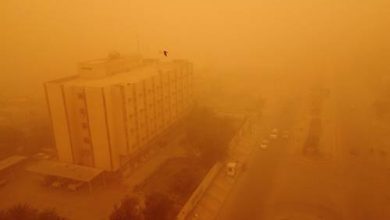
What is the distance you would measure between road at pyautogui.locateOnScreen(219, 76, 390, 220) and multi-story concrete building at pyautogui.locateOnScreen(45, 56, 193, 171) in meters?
4.72

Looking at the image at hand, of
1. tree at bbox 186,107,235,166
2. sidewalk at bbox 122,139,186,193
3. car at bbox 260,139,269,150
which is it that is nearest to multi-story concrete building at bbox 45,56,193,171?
sidewalk at bbox 122,139,186,193

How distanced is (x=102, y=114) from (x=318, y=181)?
29.2 ft

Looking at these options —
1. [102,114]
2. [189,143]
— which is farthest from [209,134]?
[102,114]

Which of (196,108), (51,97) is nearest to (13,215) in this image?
(51,97)

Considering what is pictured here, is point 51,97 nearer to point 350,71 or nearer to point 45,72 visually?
point 45,72

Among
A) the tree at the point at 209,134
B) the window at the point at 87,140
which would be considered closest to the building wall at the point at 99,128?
the window at the point at 87,140

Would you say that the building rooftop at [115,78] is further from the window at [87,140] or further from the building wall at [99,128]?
the window at [87,140]

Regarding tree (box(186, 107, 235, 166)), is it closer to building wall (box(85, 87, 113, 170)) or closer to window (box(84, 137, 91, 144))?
building wall (box(85, 87, 113, 170))

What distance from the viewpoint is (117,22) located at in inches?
1668

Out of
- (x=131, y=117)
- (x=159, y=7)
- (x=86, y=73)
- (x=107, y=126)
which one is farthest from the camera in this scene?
(x=159, y=7)

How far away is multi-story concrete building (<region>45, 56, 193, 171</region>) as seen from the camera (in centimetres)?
1280

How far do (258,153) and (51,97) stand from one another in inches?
377

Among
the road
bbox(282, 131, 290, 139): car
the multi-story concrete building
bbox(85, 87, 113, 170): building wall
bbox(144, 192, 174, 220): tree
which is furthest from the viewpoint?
bbox(282, 131, 290, 139): car

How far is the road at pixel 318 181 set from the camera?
38.1ft
